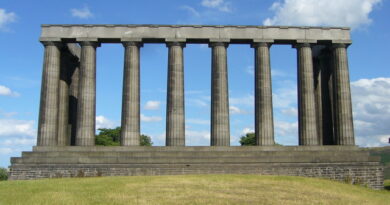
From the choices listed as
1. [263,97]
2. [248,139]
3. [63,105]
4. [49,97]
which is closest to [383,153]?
[248,139]

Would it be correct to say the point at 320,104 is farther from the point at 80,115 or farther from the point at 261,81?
the point at 80,115

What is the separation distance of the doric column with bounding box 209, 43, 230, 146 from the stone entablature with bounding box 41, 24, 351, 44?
6.51 ft

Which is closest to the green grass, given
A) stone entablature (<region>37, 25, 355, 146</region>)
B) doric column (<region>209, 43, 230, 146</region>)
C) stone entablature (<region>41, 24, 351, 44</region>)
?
doric column (<region>209, 43, 230, 146</region>)

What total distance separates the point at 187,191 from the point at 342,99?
31.5 m

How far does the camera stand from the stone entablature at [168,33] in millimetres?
58000

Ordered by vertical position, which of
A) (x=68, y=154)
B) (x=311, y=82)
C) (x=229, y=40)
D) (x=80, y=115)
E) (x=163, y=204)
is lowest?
A: (x=163, y=204)

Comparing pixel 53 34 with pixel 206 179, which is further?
pixel 53 34

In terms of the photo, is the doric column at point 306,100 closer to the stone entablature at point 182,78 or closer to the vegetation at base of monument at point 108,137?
the stone entablature at point 182,78

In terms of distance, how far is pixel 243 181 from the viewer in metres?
40.3

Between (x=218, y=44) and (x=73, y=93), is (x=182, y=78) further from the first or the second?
(x=73, y=93)

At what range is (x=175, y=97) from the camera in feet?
184

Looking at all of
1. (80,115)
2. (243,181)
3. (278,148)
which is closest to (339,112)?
(278,148)

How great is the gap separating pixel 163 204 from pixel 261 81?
30200 millimetres

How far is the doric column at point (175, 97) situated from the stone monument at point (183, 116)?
13 cm
